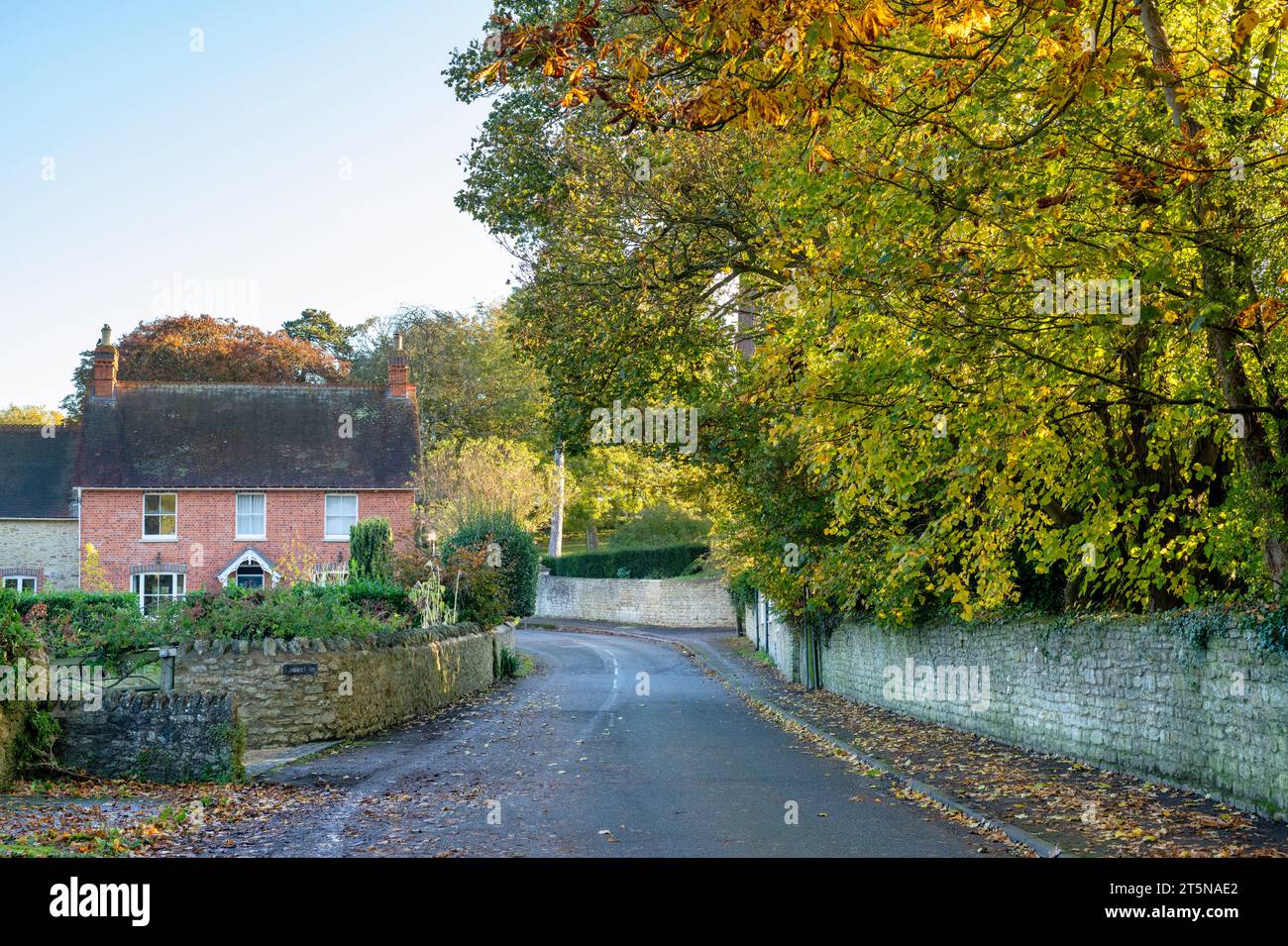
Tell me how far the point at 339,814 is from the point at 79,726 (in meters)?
3.23

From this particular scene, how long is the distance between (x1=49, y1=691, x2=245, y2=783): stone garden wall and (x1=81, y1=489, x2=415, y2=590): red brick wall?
28505mm

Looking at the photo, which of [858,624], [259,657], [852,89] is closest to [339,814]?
[259,657]

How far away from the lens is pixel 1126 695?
11.8 metres

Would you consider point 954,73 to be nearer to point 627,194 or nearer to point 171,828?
point 171,828

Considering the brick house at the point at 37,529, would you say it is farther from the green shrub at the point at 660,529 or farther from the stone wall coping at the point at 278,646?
the stone wall coping at the point at 278,646

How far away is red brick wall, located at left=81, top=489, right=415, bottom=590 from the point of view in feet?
134

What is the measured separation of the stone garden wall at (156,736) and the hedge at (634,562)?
140ft

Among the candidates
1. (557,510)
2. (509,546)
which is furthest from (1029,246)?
(557,510)

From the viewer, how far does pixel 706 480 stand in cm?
2716

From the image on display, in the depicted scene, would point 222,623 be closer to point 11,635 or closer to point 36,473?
point 11,635

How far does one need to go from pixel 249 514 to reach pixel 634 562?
21.6 m

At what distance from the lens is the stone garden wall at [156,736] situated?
11.6 m

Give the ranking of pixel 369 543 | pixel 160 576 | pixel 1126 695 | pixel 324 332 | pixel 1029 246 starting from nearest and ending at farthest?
pixel 1029 246, pixel 1126 695, pixel 369 543, pixel 160 576, pixel 324 332
